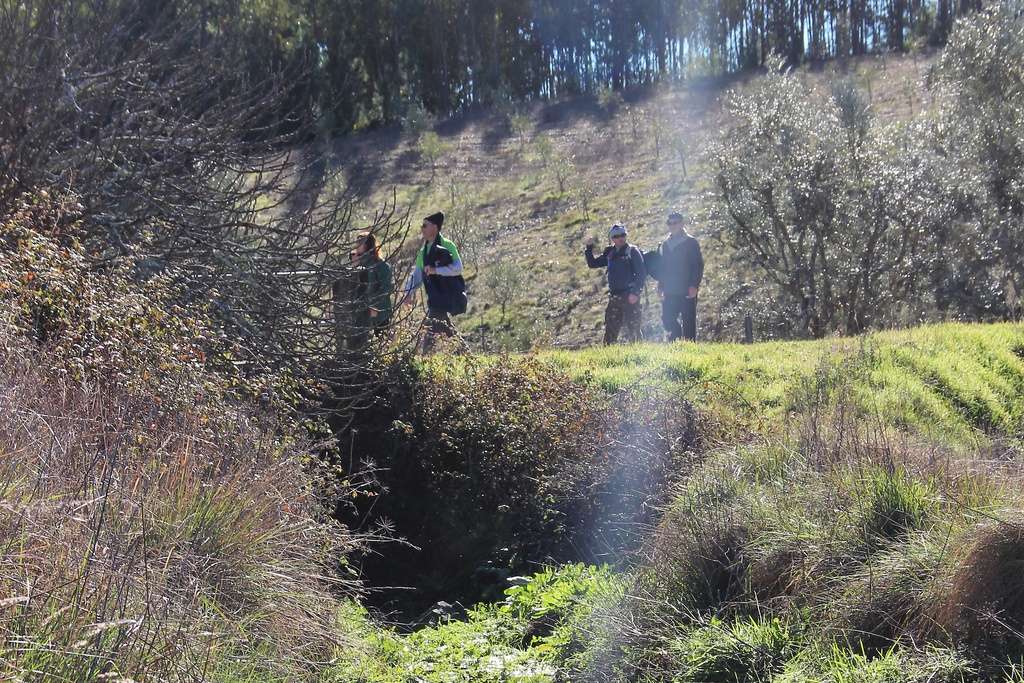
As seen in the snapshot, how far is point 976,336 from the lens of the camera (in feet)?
39.3

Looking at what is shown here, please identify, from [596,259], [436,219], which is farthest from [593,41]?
[436,219]

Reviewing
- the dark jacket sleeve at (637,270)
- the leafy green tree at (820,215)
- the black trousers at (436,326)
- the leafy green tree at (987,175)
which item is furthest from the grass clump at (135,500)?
the leafy green tree at (987,175)

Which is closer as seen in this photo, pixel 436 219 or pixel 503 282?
pixel 436 219

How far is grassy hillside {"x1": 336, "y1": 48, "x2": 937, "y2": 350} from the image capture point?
2634cm

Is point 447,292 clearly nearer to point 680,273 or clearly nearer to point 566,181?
point 680,273

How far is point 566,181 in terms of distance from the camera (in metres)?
39.8

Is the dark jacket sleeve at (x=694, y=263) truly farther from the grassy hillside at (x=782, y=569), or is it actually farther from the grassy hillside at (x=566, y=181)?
the grassy hillside at (x=566, y=181)

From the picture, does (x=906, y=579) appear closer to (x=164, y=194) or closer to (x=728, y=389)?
(x=728, y=389)

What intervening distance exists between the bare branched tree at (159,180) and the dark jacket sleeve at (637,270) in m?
4.57

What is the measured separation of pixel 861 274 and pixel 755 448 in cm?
1282

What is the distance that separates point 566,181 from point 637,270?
90.2 feet

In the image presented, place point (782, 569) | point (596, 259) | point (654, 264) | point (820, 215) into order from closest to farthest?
point (782, 569)
point (654, 264)
point (596, 259)
point (820, 215)

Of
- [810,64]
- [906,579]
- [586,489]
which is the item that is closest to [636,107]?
[810,64]

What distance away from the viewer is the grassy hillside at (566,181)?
86.4ft
